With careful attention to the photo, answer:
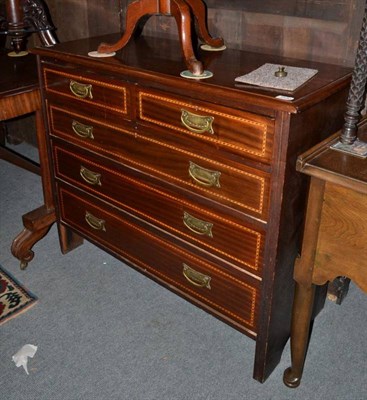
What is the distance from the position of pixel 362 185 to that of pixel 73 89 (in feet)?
4.13

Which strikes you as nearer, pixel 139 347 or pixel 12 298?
pixel 139 347

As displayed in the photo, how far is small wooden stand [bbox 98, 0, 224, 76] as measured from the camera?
5.66ft

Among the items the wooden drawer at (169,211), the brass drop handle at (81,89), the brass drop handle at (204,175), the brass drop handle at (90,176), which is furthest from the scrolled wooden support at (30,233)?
the brass drop handle at (204,175)

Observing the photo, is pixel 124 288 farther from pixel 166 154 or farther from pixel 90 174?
pixel 166 154

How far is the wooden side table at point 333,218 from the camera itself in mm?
1357

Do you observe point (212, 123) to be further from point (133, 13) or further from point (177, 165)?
point (133, 13)

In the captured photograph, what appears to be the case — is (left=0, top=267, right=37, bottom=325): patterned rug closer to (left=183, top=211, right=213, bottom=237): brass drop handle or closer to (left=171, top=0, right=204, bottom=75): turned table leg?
(left=183, top=211, right=213, bottom=237): brass drop handle

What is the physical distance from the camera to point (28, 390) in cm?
189

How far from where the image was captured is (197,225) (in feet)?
5.96

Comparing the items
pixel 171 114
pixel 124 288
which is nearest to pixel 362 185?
pixel 171 114

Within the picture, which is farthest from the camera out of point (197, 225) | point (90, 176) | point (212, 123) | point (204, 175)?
point (90, 176)

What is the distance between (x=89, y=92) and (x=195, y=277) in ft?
2.80

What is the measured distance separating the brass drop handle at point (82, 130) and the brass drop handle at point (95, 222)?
40cm

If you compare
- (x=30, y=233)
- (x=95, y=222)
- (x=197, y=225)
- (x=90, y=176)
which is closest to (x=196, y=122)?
(x=197, y=225)
